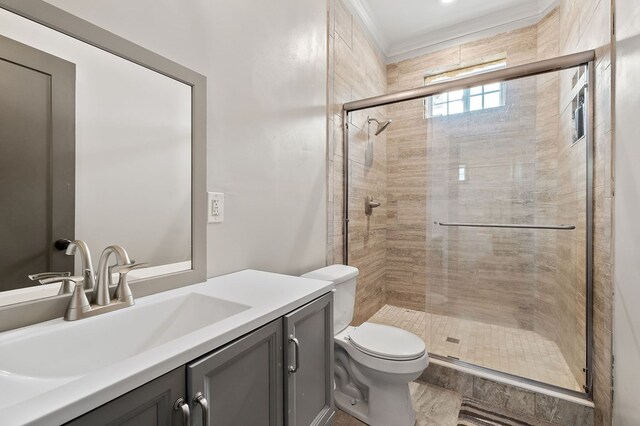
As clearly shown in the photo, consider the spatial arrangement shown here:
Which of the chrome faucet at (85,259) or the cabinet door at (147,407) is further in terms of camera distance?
the chrome faucet at (85,259)

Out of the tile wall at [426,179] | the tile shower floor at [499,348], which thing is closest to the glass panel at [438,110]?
the tile wall at [426,179]

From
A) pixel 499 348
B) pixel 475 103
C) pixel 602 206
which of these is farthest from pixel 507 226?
pixel 475 103

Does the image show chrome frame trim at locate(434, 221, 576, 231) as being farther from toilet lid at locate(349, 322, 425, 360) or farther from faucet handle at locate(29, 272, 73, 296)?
faucet handle at locate(29, 272, 73, 296)

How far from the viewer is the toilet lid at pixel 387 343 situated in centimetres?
141

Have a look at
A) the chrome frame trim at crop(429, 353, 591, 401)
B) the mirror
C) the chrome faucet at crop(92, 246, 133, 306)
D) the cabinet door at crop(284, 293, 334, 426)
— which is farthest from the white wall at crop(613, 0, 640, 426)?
the chrome faucet at crop(92, 246, 133, 306)

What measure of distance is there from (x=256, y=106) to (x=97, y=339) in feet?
3.61

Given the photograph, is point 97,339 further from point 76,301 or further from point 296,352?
point 296,352

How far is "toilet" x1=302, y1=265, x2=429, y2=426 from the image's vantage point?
1401mm

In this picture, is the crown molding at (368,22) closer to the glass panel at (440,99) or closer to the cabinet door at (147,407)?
the glass panel at (440,99)

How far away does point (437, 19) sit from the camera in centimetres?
259

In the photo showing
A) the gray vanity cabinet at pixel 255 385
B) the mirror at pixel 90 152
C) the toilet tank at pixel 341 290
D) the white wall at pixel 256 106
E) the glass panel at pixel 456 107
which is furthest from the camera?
the glass panel at pixel 456 107

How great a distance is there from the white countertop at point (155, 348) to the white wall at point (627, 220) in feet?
4.06

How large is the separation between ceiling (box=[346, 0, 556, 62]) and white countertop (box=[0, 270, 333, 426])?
2327mm

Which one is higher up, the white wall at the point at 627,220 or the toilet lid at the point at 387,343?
the white wall at the point at 627,220
